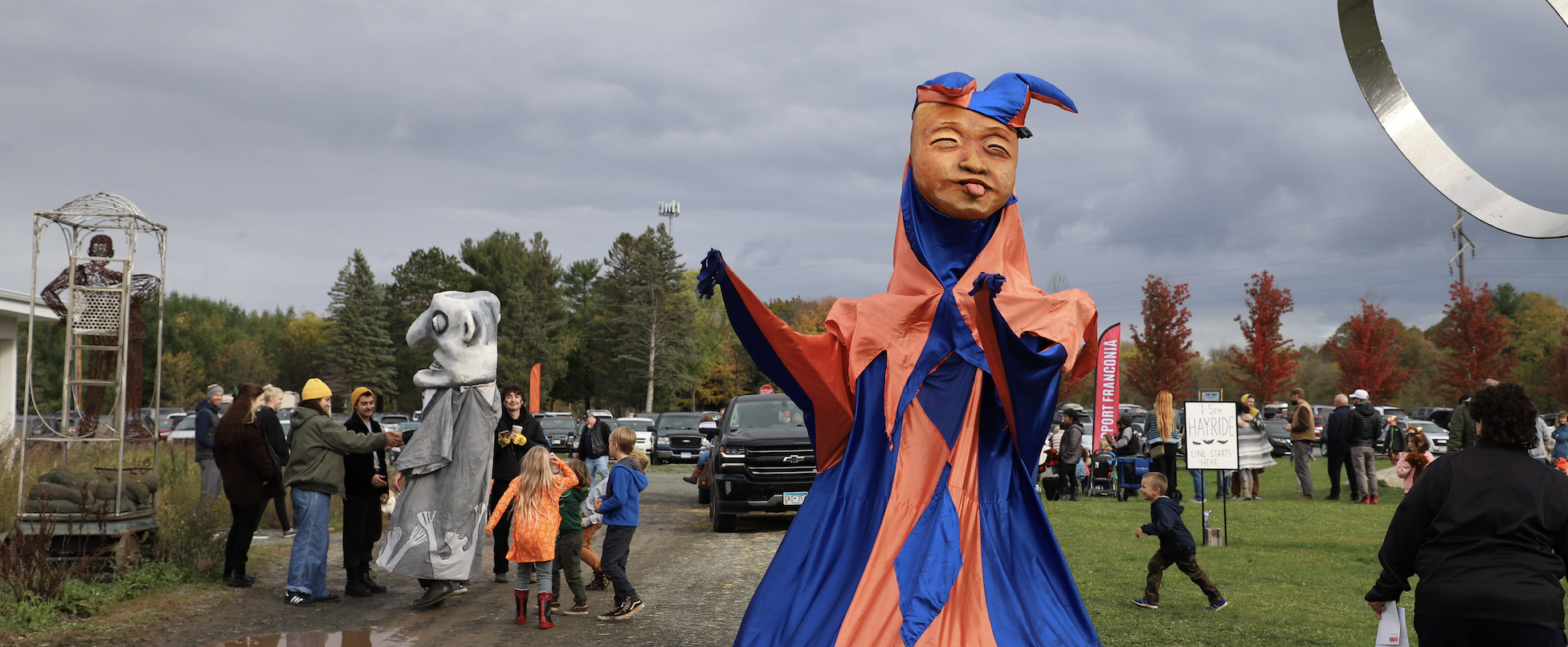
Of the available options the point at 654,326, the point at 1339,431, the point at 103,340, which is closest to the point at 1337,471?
the point at 1339,431

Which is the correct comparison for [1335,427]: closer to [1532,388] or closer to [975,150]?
[975,150]

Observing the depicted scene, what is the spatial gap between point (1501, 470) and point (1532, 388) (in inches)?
1858

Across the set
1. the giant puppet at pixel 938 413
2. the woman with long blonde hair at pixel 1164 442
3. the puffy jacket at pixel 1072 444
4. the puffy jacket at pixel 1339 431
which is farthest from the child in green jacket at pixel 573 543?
the puffy jacket at pixel 1339 431

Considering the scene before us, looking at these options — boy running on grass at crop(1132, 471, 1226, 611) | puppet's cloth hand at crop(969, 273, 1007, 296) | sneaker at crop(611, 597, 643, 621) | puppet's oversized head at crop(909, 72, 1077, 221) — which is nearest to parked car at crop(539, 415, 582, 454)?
sneaker at crop(611, 597, 643, 621)

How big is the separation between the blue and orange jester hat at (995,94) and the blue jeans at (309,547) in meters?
5.47

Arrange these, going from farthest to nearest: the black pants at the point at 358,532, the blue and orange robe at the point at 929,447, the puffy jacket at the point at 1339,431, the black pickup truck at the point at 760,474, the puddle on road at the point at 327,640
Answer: the puffy jacket at the point at 1339,431, the black pickup truck at the point at 760,474, the black pants at the point at 358,532, the puddle on road at the point at 327,640, the blue and orange robe at the point at 929,447

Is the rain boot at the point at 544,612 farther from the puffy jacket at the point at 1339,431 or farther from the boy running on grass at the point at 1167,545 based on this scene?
the puffy jacket at the point at 1339,431

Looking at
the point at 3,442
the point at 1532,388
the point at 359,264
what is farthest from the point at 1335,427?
the point at 359,264

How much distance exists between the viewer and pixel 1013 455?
4379 millimetres

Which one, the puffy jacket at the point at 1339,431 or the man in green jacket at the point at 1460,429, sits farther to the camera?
the puffy jacket at the point at 1339,431

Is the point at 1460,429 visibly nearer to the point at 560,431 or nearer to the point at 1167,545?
the point at 1167,545

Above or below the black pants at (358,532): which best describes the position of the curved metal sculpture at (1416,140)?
above

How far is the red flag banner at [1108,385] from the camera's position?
50.6 feet

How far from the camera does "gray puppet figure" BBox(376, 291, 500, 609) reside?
7.38 m
